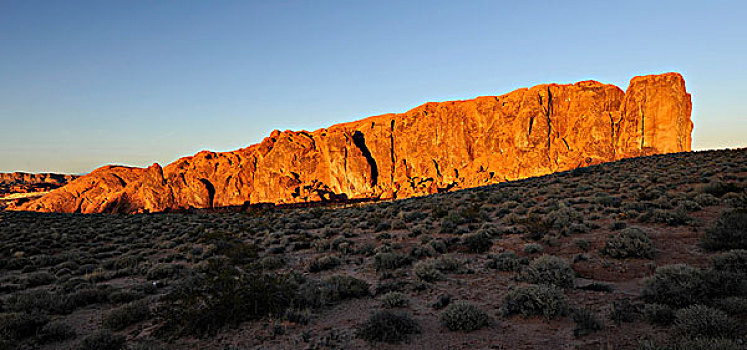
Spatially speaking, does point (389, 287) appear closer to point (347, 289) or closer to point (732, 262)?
point (347, 289)

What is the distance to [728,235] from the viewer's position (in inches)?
329

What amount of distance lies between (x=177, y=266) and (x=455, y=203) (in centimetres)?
1803

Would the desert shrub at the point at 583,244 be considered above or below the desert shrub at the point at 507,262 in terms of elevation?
above

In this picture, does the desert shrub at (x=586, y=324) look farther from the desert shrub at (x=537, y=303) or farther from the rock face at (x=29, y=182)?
the rock face at (x=29, y=182)

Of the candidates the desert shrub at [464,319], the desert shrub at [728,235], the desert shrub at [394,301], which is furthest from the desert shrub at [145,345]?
the desert shrub at [728,235]

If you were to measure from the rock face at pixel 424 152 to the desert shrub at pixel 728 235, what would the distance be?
7321 centimetres

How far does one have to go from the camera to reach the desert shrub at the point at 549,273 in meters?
7.17

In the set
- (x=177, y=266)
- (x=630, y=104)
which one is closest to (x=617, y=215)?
(x=177, y=266)

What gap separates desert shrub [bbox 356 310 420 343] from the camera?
18.0ft

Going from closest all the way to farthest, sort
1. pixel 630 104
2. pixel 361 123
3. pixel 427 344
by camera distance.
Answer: pixel 427 344 → pixel 630 104 → pixel 361 123

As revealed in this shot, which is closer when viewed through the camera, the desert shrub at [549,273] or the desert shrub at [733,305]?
the desert shrub at [733,305]

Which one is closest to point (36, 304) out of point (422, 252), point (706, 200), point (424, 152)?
point (422, 252)

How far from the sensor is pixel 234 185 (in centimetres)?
9700

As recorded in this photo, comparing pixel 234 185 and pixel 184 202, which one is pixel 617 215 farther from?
pixel 184 202
